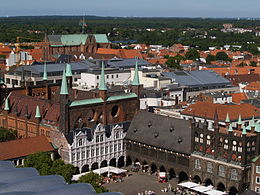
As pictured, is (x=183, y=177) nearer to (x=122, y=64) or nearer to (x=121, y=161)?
(x=121, y=161)

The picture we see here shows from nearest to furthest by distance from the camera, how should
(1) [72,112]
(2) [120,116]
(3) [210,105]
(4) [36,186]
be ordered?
(4) [36,186]
(1) [72,112]
(2) [120,116]
(3) [210,105]

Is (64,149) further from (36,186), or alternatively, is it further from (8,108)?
(36,186)

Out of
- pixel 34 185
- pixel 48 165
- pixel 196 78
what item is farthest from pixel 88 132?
pixel 196 78

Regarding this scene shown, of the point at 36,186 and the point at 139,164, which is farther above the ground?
the point at 36,186

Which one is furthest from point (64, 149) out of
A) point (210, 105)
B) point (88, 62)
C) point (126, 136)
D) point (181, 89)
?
point (88, 62)

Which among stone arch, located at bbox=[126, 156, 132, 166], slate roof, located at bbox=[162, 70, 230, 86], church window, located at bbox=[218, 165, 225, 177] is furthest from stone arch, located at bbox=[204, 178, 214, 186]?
slate roof, located at bbox=[162, 70, 230, 86]

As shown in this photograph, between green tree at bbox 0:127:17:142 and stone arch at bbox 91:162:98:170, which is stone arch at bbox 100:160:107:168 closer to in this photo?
stone arch at bbox 91:162:98:170
